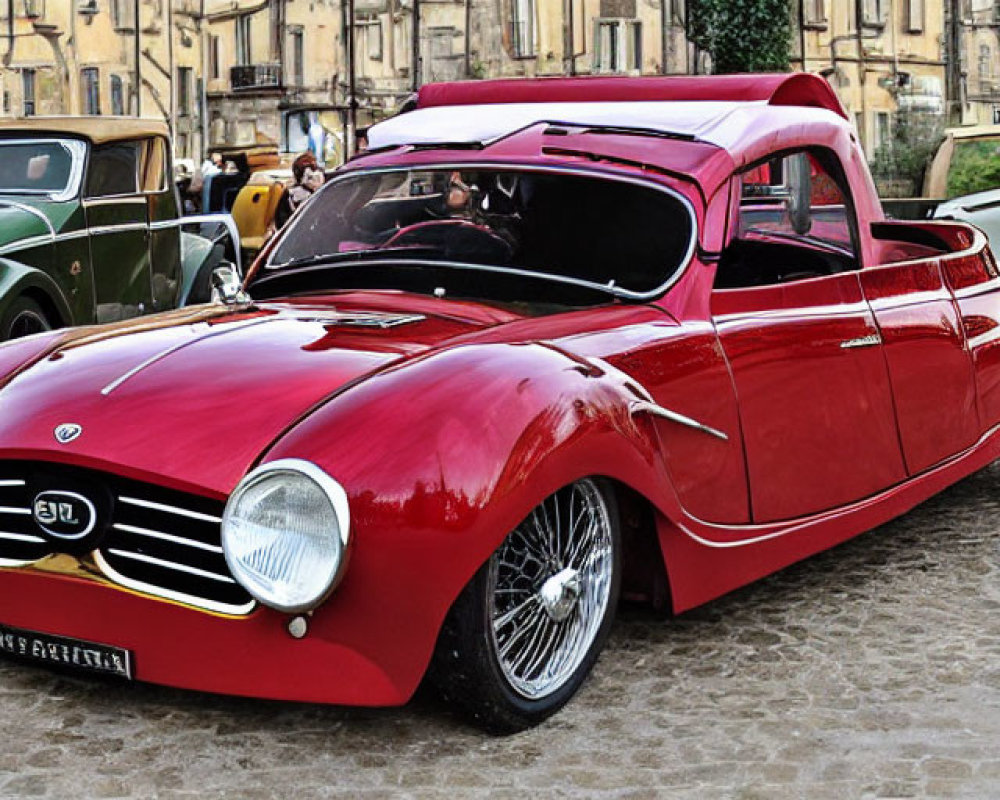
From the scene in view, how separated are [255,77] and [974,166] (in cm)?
2915

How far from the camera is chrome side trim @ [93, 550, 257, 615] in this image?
12.5 ft

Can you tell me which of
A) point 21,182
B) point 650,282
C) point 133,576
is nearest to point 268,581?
point 133,576

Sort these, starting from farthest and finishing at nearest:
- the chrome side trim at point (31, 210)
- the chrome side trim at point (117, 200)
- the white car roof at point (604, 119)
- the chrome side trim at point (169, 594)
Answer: the chrome side trim at point (117, 200), the chrome side trim at point (31, 210), the white car roof at point (604, 119), the chrome side trim at point (169, 594)

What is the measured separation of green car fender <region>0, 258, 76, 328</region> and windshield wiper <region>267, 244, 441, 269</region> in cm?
441

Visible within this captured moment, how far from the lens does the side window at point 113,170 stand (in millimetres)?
11203

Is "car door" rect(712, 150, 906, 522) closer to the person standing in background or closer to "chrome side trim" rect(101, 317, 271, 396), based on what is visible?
"chrome side trim" rect(101, 317, 271, 396)

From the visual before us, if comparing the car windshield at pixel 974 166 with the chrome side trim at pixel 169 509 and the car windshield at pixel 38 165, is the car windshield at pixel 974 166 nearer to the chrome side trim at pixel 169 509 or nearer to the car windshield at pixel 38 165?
the car windshield at pixel 38 165

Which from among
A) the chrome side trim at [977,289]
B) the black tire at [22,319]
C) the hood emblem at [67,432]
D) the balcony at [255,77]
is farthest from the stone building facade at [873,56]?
the hood emblem at [67,432]

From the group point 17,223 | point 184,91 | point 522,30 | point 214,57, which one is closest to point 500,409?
point 17,223

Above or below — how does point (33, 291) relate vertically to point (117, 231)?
below

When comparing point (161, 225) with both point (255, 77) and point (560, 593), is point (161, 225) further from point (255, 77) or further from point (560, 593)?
point (255, 77)

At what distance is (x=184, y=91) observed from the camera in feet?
135

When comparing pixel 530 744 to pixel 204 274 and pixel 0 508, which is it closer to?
pixel 0 508

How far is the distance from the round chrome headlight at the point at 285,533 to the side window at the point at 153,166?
8.78m
